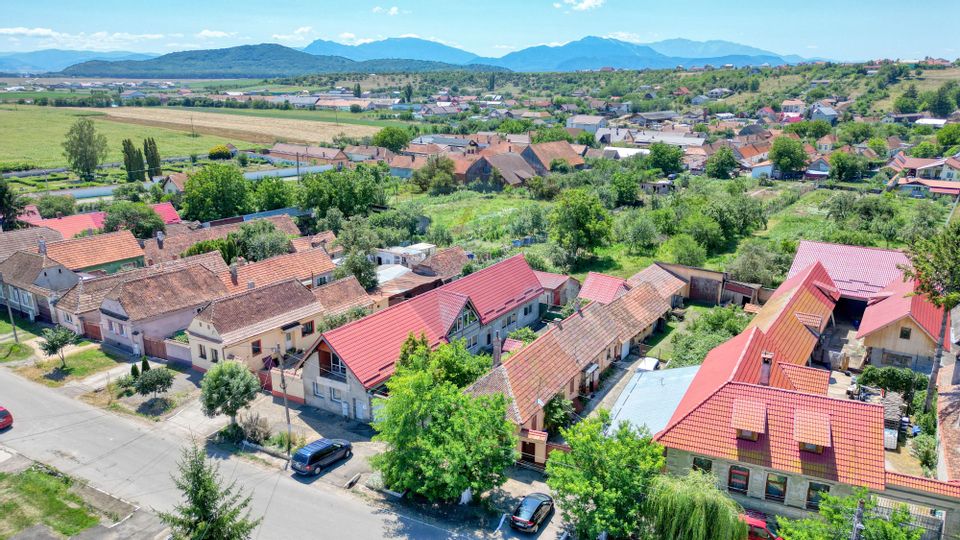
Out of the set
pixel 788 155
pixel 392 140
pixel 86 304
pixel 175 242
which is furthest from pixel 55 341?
pixel 788 155

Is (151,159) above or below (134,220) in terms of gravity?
above

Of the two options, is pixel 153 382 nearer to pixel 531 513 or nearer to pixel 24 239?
pixel 531 513

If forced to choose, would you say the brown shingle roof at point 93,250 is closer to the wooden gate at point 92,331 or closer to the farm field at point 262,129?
the wooden gate at point 92,331

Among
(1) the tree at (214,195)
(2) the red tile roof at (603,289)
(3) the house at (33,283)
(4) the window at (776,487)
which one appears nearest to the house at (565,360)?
(2) the red tile roof at (603,289)

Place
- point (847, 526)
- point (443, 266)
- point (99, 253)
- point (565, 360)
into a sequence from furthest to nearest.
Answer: point (443, 266) < point (99, 253) < point (565, 360) < point (847, 526)

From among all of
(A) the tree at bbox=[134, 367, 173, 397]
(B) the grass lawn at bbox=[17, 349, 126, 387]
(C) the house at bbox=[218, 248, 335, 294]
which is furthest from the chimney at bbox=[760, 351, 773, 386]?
(B) the grass lawn at bbox=[17, 349, 126, 387]

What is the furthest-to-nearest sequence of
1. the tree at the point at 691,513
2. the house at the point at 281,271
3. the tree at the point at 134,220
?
1. the tree at the point at 134,220
2. the house at the point at 281,271
3. the tree at the point at 691,513

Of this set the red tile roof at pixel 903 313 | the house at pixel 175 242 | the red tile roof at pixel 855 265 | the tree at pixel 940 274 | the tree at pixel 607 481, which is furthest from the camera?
the house at pixel 175 242
